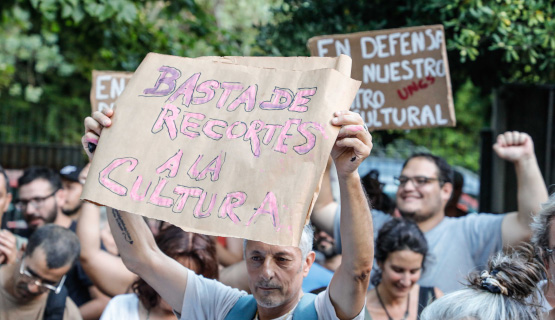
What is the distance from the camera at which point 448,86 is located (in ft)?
12.8

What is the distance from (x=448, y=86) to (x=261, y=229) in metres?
2.15

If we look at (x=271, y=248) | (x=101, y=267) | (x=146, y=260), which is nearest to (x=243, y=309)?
(x=271, y=248)

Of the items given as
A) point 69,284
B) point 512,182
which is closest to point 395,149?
point 512,182

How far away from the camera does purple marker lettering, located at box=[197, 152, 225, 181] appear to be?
7.25ft

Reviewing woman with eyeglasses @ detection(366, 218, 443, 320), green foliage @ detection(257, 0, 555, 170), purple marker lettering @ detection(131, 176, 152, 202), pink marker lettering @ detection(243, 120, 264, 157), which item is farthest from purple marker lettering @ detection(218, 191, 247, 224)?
green foliage @ detection(257, 0, 555, 170)

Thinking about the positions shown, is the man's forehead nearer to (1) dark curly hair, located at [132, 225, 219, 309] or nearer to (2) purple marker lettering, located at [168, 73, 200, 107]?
(2) purple marker lettering, located at [168, 73, 200, 107]

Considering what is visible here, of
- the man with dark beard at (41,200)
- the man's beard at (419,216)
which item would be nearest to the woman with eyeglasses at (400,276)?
the man's beard at (419,216)

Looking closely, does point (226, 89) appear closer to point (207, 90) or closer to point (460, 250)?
point (207, 90)

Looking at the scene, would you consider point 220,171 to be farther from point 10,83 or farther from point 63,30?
point 10,83

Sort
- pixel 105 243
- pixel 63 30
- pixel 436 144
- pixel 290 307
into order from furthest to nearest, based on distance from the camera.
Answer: pixel 436 144 → pixel 63 30 → pixel 105 243 → pixel 290 307

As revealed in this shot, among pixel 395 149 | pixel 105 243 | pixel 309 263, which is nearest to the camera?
pixel 309 263

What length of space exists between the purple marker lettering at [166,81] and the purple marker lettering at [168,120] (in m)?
0.07

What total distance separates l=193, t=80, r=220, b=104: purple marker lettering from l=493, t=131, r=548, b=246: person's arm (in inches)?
72.1

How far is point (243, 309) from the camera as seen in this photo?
2.65 metres
